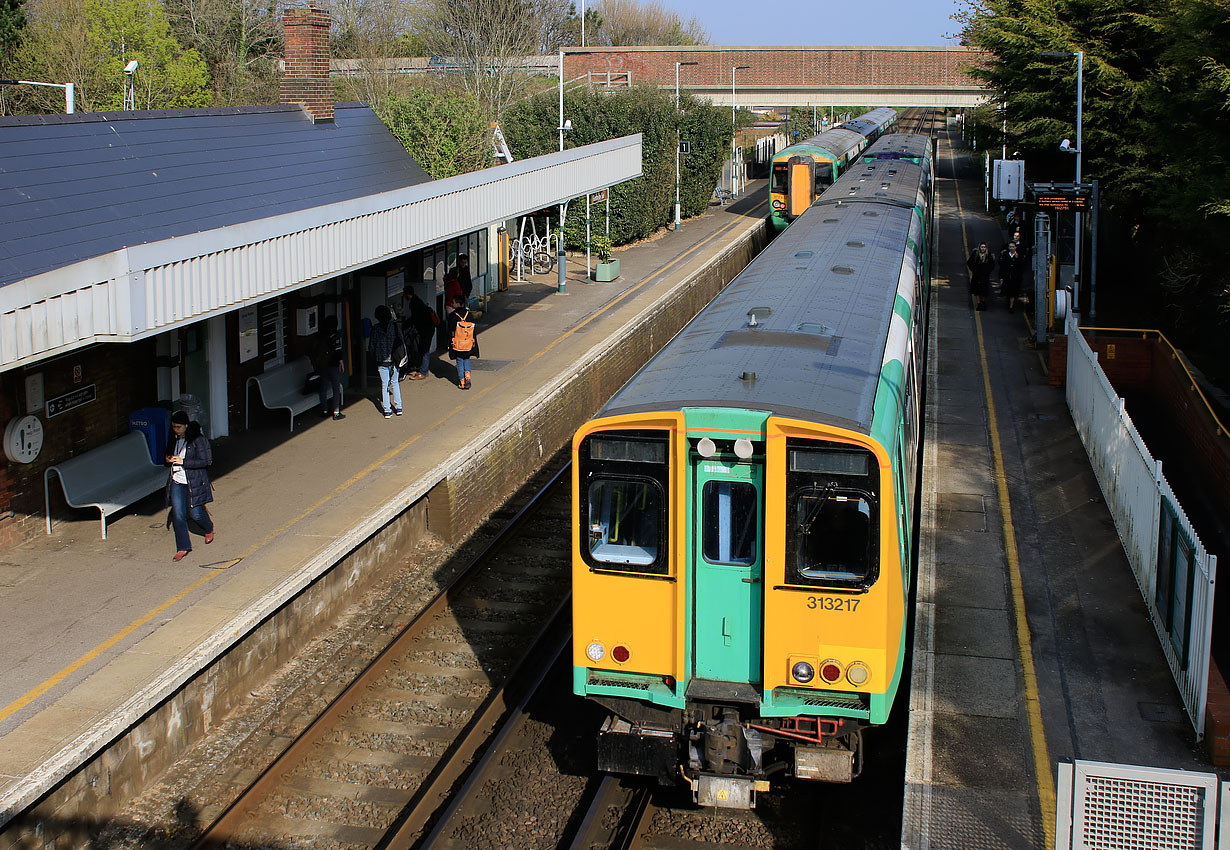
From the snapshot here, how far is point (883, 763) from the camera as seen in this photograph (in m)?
8.39

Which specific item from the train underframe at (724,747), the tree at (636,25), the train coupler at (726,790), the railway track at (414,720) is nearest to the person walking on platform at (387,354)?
the railway track at (414,720)

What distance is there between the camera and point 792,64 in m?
50.9

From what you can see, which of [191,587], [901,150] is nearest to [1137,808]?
[191,587]

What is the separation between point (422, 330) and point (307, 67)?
453 centimetres

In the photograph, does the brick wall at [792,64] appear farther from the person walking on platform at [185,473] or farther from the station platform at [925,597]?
the person walking on platform at [185,473]

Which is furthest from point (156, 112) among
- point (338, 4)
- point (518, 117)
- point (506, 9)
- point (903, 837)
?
point (338, 4)

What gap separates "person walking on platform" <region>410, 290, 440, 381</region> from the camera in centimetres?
1772

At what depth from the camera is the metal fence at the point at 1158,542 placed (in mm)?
8039

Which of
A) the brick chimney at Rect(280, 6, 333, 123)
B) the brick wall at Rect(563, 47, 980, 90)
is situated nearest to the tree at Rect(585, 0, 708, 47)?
the brick wall at Rect(563, 47, 980, 90)

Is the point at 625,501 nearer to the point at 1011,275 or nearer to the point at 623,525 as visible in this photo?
the point at 623,525

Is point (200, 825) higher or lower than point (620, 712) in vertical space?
lower

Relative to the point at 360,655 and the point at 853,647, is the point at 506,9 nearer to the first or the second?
the point at 360,655

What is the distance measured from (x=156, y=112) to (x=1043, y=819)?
13366mm

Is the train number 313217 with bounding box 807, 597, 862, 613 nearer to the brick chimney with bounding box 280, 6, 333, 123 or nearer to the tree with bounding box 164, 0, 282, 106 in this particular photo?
the brick chimney with bounding box 280, 6, 333, 123
